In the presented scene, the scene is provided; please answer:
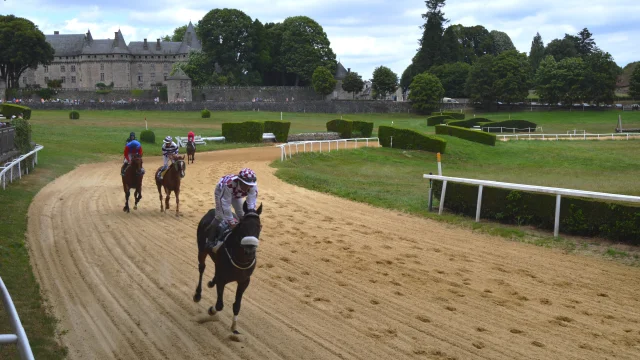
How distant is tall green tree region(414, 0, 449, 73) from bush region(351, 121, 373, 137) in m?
62.1

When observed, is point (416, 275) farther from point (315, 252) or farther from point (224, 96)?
point (224, 96)

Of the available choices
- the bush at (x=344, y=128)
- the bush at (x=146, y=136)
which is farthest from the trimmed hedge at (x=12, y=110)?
the bush at (x=344, y=128)

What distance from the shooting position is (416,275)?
9.83m

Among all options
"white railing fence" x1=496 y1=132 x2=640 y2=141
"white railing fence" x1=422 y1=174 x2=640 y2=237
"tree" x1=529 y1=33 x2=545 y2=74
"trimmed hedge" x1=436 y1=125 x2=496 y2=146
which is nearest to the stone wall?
"white railing fence" x1=496 y1=132 x2=640 y2=141

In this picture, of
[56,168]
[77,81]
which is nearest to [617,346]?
[56,168]

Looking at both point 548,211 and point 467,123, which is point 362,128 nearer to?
point 467,123

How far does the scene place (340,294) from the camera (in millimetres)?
8883

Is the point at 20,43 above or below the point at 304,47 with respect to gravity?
below

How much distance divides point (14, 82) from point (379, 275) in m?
94.8

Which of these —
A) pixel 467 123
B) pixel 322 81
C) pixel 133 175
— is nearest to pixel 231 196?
pixel 133 175

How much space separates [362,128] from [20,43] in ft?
190

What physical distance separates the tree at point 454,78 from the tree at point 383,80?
8429 millimetres

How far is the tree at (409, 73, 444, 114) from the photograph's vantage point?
3337 inches

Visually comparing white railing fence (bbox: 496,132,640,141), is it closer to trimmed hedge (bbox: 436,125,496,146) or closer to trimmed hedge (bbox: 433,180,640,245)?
trimmed hedge (bbox: 436,125,496,146)
